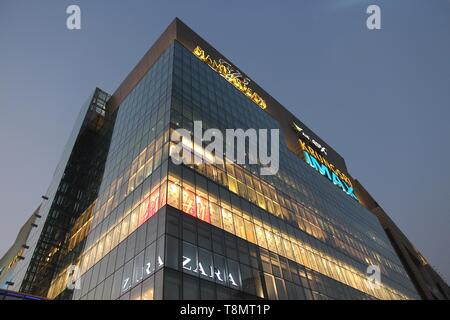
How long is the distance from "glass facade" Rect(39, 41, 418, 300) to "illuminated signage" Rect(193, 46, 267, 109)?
2006 millimetres

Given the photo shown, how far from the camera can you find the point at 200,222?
94.8ft

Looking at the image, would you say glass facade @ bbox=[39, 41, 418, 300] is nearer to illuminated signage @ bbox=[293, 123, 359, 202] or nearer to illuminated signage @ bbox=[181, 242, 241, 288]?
illuminated signage @ bbox=[181, 242, 241, 288]

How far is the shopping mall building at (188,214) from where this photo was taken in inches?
1061

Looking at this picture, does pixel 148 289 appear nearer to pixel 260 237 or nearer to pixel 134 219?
pixel 134 219

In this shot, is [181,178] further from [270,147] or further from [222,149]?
[270,147]

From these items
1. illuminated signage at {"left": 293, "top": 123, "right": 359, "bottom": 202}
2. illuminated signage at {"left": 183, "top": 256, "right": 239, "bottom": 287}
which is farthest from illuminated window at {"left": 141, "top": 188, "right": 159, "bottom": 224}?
illuminated signage at {"left": 293, "top": 123, "right": 359, "bottom": 202}

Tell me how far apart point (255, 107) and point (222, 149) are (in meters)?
22.1

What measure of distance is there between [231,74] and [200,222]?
119 ft

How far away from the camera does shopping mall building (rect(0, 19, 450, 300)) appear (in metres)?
27.0

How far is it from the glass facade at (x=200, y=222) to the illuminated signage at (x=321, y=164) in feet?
42.1

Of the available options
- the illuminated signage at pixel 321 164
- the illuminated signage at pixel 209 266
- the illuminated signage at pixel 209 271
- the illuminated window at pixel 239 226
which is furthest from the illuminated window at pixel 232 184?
the illuminated signage at pixel 321 164

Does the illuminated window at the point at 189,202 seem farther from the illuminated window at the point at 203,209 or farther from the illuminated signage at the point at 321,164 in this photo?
the illuminated signage at the point at 321,164

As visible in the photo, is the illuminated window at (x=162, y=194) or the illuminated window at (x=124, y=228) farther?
the illuminated window at (x=124, y=228)
